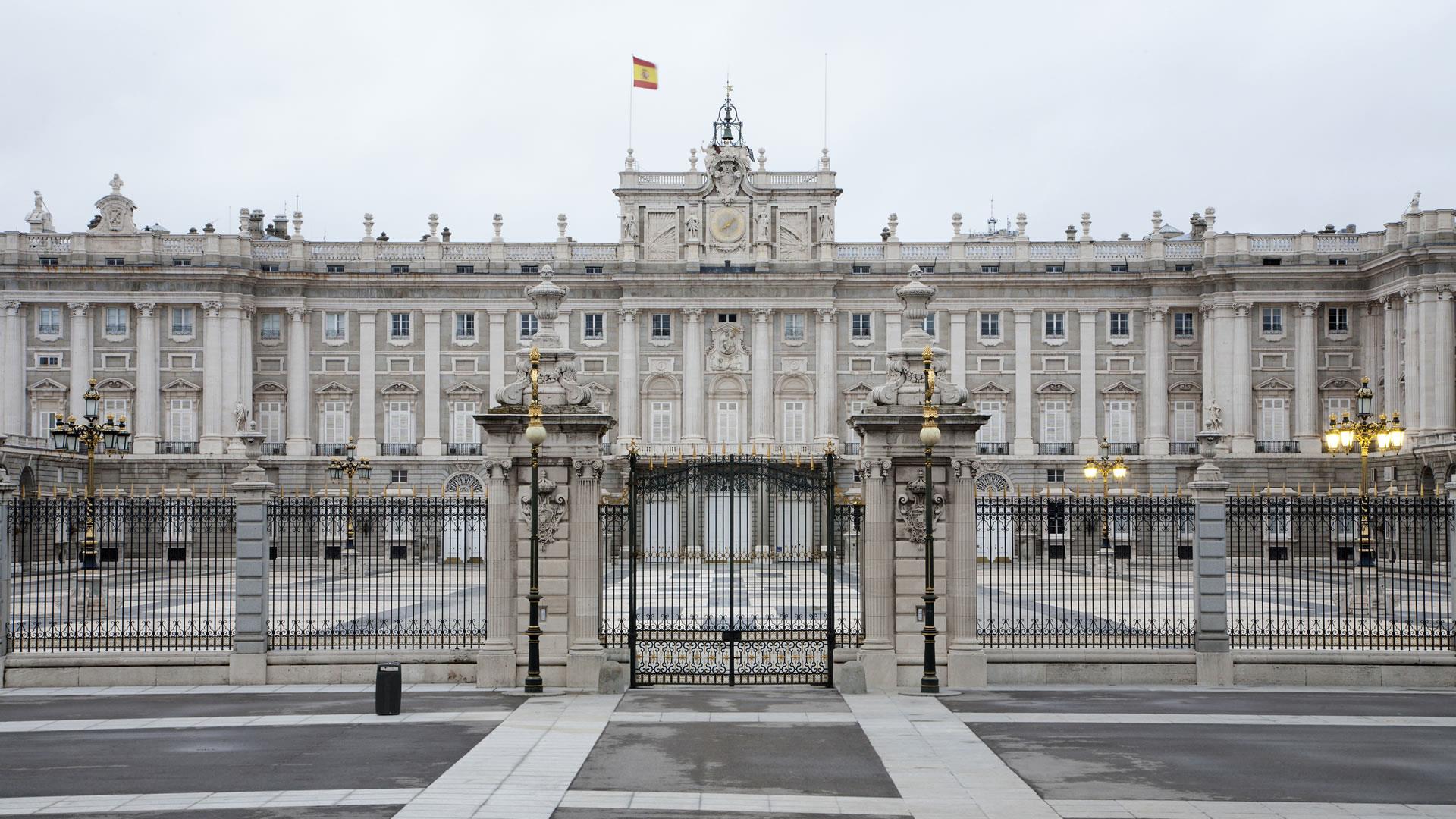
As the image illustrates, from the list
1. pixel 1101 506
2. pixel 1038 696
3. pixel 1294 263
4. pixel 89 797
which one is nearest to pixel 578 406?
pixel 1038 696

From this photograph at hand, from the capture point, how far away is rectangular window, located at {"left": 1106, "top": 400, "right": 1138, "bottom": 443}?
7994 cm

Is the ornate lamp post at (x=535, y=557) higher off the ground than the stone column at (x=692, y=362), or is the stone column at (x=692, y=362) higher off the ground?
the stone column at (x=692, y=362)

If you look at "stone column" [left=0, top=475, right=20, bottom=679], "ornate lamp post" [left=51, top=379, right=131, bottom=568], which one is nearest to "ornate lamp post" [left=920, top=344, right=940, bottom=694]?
"ornate lamp post" [left=51, top=379, right=131, bottom=568]

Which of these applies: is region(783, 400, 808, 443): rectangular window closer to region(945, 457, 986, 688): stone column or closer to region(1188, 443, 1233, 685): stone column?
region(1188, 443, 1233, 685): stone column

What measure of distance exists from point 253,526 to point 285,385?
59.3 m

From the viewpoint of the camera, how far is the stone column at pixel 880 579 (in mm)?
22547

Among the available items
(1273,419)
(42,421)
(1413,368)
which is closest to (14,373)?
(42,421)

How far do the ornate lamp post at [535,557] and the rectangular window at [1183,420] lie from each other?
2494 inches

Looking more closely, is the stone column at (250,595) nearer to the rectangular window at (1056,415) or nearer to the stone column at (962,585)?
the stone column at (962,585)

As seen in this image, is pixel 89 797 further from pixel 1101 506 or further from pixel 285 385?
pixel 285 385

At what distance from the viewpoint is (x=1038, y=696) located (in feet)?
72.1

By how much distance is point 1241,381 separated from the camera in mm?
77812

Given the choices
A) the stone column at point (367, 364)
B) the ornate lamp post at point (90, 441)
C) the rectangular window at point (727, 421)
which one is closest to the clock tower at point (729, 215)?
the rectangular window at point (727, 421)

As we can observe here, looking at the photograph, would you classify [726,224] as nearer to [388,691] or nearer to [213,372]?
[213,372]
